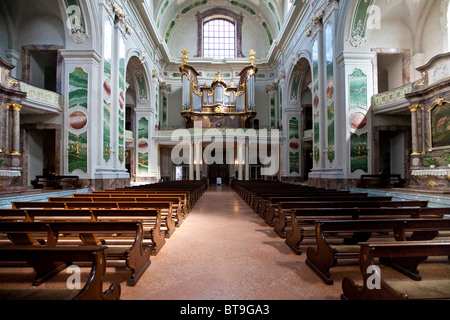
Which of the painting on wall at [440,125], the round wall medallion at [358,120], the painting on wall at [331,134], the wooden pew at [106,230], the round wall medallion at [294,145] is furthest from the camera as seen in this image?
the round wall medallion at [294,145]

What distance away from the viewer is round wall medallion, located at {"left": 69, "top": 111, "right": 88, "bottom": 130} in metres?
10.8

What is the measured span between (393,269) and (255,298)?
1747 millimetres

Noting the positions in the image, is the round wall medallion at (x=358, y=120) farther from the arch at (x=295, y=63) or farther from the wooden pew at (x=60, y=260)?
the wooden pew at (x=60, y=260)

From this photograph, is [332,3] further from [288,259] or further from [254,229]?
[288,259]

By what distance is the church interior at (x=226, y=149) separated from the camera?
9.47 feet

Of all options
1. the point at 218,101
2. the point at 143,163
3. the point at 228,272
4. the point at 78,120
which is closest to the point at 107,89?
the point at 78,120

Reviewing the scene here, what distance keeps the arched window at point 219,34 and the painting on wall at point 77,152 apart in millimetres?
16922

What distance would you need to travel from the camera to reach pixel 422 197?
7.19 m

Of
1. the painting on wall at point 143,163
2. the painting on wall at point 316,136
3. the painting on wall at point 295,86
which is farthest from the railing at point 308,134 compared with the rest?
the painting on wall at point 143,163

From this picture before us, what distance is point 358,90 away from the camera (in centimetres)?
1148

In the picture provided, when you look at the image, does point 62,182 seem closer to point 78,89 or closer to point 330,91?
point 78,89

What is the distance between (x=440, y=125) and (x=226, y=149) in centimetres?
1642
